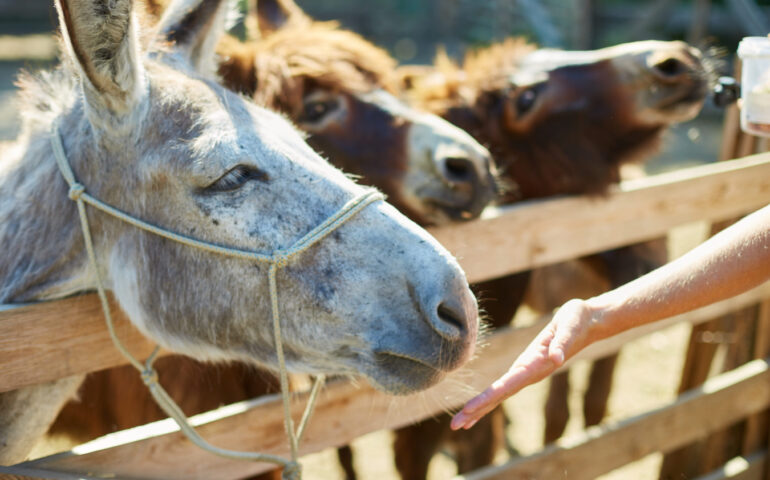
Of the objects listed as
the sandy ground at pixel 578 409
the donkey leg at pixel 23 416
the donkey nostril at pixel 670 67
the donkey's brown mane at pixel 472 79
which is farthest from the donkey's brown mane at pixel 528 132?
the donkey leg at pixel 23 416

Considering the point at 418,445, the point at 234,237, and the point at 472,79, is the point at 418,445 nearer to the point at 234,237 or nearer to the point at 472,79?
the point at 472,79

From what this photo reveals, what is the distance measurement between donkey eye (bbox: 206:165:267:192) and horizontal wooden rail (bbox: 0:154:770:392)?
1.63 feet

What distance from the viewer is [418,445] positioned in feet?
10.5

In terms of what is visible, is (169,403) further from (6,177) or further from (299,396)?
(6,177)

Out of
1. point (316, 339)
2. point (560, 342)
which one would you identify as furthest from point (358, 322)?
point (560, 342)

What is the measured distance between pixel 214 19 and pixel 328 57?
2.45 feet

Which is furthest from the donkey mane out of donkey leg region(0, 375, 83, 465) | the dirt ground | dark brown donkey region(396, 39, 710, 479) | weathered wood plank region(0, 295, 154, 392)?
the dirt ground

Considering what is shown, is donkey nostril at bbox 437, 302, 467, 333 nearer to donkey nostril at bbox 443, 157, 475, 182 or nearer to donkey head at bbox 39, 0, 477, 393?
donkey head at bbox 39, 0, 477, 393

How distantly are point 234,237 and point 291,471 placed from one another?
589 mm

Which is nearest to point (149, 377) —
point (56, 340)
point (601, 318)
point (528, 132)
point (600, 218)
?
point (56, 340)

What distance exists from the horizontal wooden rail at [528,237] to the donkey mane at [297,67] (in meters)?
0.82

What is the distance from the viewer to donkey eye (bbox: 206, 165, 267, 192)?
1.51 metres

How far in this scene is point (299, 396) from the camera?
203 centimetres

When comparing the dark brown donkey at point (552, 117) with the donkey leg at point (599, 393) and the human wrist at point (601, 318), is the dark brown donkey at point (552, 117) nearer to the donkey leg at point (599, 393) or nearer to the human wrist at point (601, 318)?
the donkey leg at point (599, 393)
